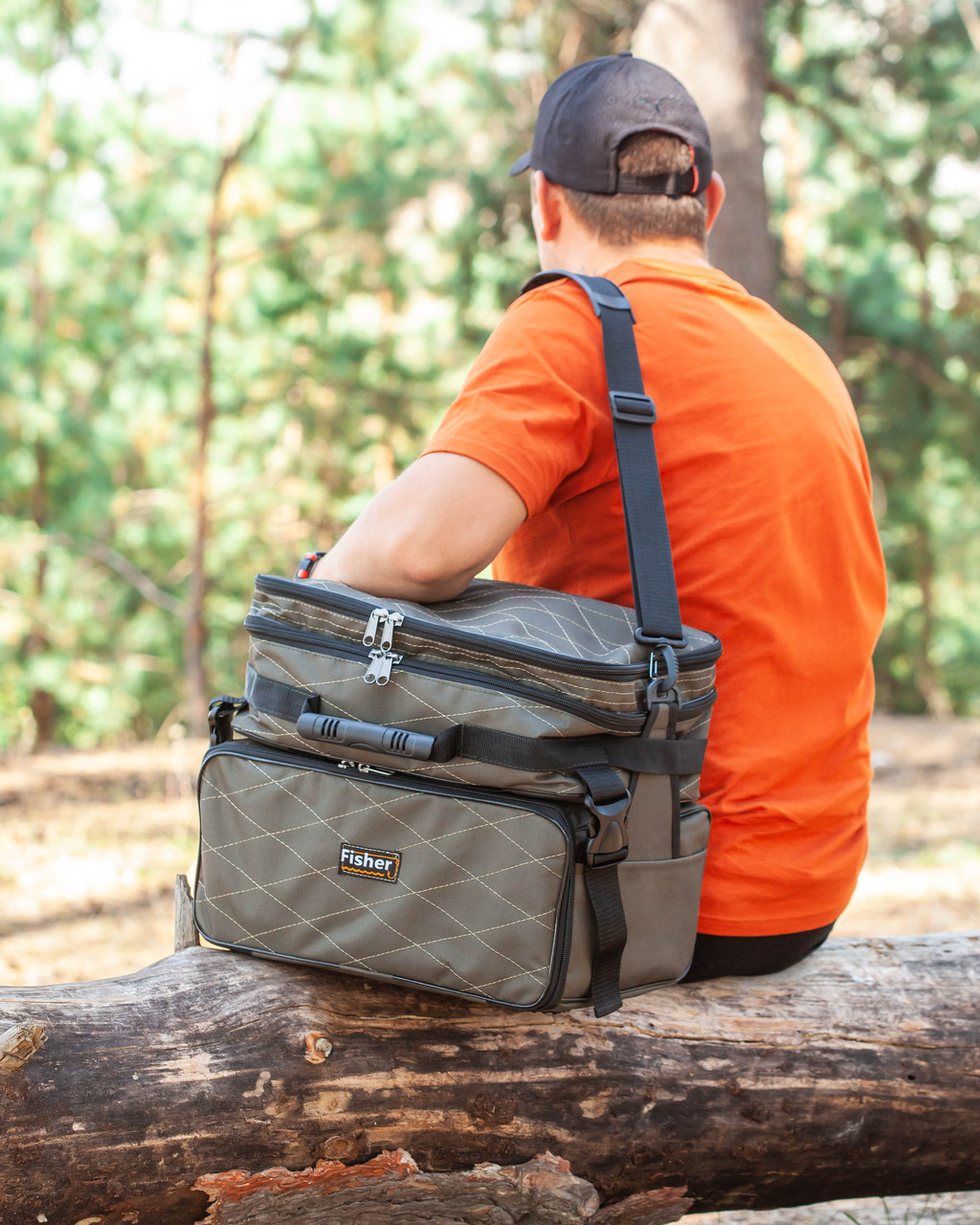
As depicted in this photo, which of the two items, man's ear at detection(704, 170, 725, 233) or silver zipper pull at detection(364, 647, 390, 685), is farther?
man's ear at detection(704, 170, 725, 233)

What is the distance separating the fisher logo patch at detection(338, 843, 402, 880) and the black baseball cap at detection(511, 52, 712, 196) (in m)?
1.20

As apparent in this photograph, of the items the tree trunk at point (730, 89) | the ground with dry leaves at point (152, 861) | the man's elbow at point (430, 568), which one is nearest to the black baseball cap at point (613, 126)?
the man's elbow at point (430, 568)

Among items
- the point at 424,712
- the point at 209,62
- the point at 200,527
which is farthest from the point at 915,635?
the point at 424,712

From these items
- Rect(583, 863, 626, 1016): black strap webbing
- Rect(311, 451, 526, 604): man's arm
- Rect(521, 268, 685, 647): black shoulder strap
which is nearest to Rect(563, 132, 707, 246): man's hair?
Rect(521, 268, 685, 647): black shoulder strap

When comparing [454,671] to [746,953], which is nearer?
[454,671]

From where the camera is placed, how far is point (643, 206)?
1.88 m

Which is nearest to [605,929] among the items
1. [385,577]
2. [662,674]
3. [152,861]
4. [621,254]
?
[662,674]

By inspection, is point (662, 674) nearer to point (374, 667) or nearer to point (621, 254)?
point (374, 667)

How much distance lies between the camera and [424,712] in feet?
5.01

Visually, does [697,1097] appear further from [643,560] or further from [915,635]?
[915,635]

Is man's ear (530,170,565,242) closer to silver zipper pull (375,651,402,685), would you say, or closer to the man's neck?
the man's neck

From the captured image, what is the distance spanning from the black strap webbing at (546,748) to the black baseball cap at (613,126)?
99 centimetres

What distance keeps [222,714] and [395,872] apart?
0.43 m

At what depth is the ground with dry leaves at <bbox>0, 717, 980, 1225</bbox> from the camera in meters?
3.93
